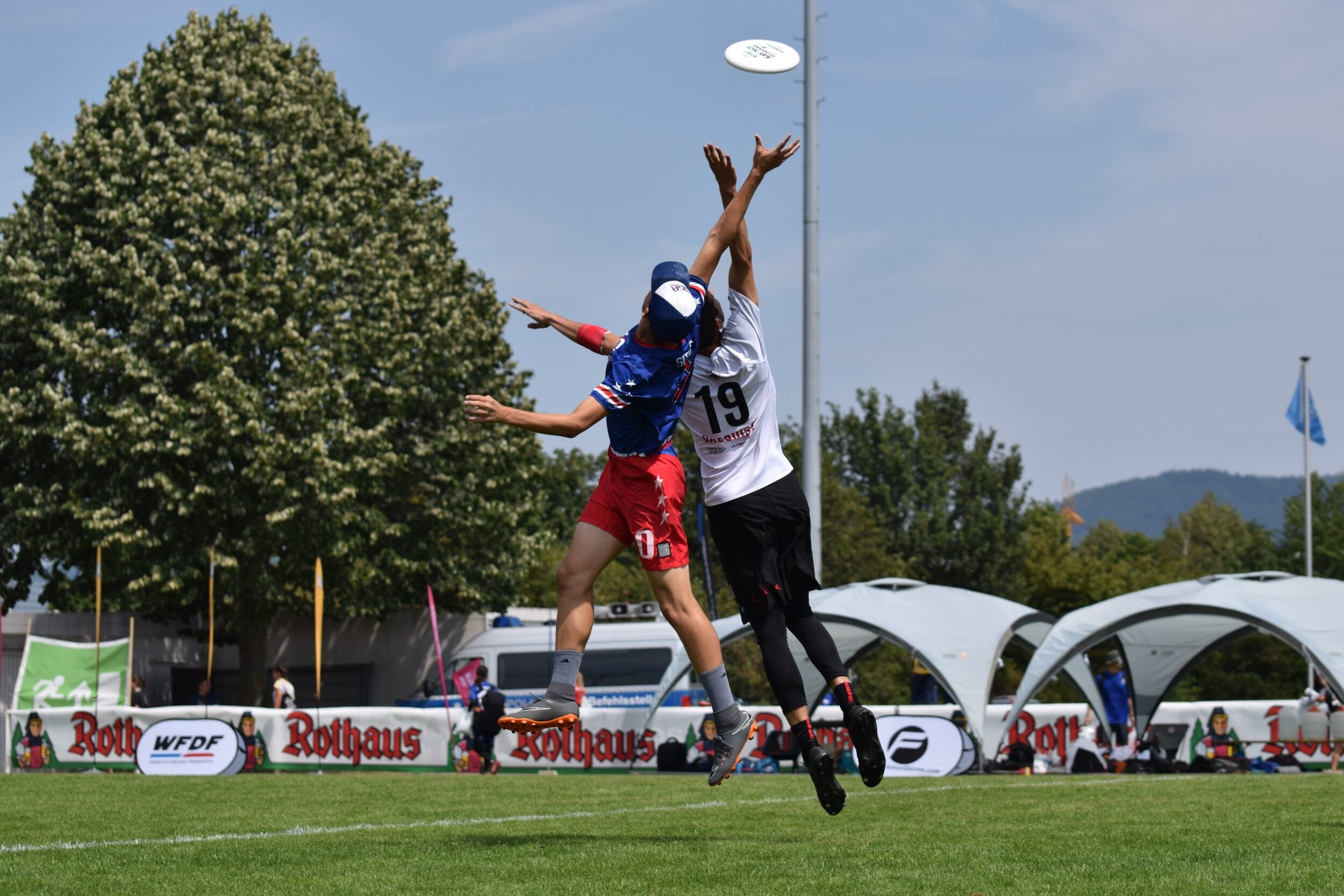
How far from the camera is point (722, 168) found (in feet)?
24.8

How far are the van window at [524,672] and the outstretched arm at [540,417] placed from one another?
23995 mm

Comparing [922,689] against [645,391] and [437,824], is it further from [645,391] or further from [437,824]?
[645,391]

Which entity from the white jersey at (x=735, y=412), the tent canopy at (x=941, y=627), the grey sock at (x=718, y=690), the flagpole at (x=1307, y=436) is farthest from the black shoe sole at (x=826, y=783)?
the flagpole at (x=1307, y=436)

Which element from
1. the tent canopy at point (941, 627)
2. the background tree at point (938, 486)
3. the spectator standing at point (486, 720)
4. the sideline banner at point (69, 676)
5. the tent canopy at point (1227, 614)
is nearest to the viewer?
the tent canopy at point (1227, 614)

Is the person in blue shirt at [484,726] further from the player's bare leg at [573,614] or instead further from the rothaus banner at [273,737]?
the player's bare leg at [573,614]

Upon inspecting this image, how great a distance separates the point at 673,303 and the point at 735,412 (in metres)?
0.72

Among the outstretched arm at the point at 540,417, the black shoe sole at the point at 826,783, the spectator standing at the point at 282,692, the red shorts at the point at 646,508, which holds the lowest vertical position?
the spectator standing at the point at 282,692

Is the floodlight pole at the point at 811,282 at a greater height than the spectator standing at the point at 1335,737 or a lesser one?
greater

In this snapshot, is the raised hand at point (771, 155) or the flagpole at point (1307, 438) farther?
the flagpole at point (1307, 438)

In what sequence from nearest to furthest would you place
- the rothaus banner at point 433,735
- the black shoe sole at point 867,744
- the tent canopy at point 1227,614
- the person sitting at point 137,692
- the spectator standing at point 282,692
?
the black shoe sole at point 867,744, the tent canopy at point 1227,614, the rothaus banner at point 433,735, the spectator standing at point 282,692, the person sitting at point 137,692

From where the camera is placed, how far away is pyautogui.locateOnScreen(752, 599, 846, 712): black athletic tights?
7.35 meters

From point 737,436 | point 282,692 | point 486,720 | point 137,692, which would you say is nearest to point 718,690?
point 737,436

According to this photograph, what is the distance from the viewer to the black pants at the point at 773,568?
7.32m

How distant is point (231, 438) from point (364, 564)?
4.13m
